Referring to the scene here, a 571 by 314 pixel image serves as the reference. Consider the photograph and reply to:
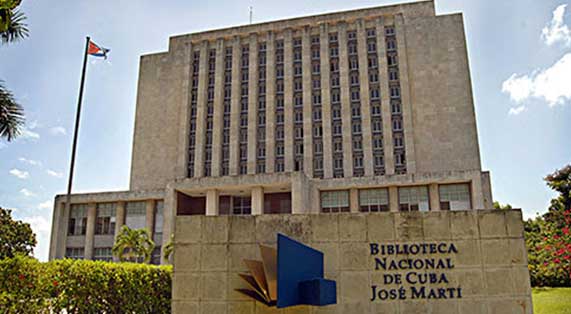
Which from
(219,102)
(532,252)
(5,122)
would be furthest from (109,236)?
(532,252)

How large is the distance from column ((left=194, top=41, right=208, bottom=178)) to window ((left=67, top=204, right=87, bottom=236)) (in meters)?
12.8

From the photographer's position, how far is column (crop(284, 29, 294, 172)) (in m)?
52.8

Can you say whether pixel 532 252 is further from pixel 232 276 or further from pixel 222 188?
pixel 222 188

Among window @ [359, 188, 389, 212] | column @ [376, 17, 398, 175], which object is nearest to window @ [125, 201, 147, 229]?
window @ [359, 188, 389, 212]

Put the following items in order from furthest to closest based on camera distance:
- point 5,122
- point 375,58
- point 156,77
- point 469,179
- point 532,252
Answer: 1. point 156,77
2. point 375,58
3. point 469,179
4. point 532,252
5. point 5,122

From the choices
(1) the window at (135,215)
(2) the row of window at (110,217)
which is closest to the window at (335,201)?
(2) the row of window at (110,217)

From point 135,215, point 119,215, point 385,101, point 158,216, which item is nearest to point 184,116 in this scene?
point 135,215

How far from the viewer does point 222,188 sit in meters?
42.7

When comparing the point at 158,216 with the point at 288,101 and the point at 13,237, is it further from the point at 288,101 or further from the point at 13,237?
the point at 13,237

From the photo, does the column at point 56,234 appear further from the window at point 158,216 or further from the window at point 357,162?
the window at point 357,162

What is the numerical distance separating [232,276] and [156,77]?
55.1 m

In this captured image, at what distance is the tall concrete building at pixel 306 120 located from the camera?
4591cm

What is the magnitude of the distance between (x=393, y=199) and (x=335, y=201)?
18.1ft

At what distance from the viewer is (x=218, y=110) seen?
56719 mm
